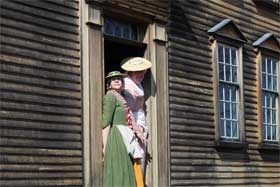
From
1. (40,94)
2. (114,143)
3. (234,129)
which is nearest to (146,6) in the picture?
(114,143)

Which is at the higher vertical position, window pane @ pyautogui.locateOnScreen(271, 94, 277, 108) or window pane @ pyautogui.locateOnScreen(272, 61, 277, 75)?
window pane @ pyautogui.locateOnScreen(272, 61, 277, 75)

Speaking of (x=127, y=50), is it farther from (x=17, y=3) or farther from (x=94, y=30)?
(x=17, y=3)

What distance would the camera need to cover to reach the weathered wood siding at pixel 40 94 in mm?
8766

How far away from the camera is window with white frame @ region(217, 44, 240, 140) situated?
13.6 meters

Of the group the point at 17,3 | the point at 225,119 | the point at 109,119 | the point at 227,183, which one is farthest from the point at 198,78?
the point at 17,3

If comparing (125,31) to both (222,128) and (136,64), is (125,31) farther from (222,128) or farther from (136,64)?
(222,128)

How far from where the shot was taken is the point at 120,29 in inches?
436

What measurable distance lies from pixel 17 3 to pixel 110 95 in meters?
2.08

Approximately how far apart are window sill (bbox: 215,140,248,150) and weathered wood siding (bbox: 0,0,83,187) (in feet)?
13.6

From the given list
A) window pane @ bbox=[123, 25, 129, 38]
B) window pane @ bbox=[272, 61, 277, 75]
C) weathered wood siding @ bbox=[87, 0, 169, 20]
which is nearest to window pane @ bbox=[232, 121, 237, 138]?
window pane @ bbox=[272, 61, 277, 75]

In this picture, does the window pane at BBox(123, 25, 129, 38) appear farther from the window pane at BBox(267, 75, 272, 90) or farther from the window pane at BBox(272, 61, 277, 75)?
the window pane at BBox(272, 61, 277, 75)

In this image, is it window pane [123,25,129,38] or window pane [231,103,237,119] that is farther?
window pane [231,103,237,119]

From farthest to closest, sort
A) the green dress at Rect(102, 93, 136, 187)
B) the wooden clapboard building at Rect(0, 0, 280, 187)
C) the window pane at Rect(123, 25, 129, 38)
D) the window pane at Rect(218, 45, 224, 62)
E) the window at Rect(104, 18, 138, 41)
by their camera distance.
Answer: the window pane at Rect(218, 45, 224, 62) < the window pane at Rect(123, 25, 129, 38) < the window at Rect(104, 18, 138, 41) < the green dress at Rect(102, 93, 136, 187) < the wooden clapboard building at Rect(0, 0, 280, 187)

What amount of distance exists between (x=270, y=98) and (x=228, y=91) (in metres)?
2.09
